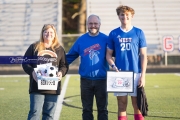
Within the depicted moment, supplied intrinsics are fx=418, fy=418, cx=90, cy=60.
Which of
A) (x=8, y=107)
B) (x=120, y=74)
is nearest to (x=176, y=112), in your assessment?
(x=120, y=74)

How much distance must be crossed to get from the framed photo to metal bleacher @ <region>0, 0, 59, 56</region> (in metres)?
16.2

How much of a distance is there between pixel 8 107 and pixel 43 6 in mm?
16423

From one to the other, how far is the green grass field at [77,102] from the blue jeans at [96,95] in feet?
4.31

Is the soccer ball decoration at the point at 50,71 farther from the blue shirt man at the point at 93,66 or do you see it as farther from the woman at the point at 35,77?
the blue shirt man at the point at 93,66

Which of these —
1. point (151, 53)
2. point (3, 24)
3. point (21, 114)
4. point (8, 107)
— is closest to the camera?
point (21, 114)

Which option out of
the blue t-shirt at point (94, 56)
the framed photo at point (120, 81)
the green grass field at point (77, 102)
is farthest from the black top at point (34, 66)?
the green grass field at point (77, 102)

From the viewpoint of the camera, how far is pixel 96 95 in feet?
18.0

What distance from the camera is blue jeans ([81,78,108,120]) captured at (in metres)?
5.43

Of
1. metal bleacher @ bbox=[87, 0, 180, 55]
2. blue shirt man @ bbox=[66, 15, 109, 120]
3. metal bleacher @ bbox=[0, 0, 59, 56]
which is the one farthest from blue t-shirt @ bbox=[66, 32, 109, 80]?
metal bleacher @ bbox=[87, 0, 180, 55]

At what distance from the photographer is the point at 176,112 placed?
Result: 7.28 metres

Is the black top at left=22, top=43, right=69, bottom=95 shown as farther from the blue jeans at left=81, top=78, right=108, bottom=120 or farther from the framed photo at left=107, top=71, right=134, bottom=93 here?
the framed photo at left=107, top=71, right=134, bottom=93

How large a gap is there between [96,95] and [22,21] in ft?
58.8

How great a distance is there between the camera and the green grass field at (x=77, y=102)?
701 centimetres

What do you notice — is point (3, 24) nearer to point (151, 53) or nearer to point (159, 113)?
point (151, 53)
